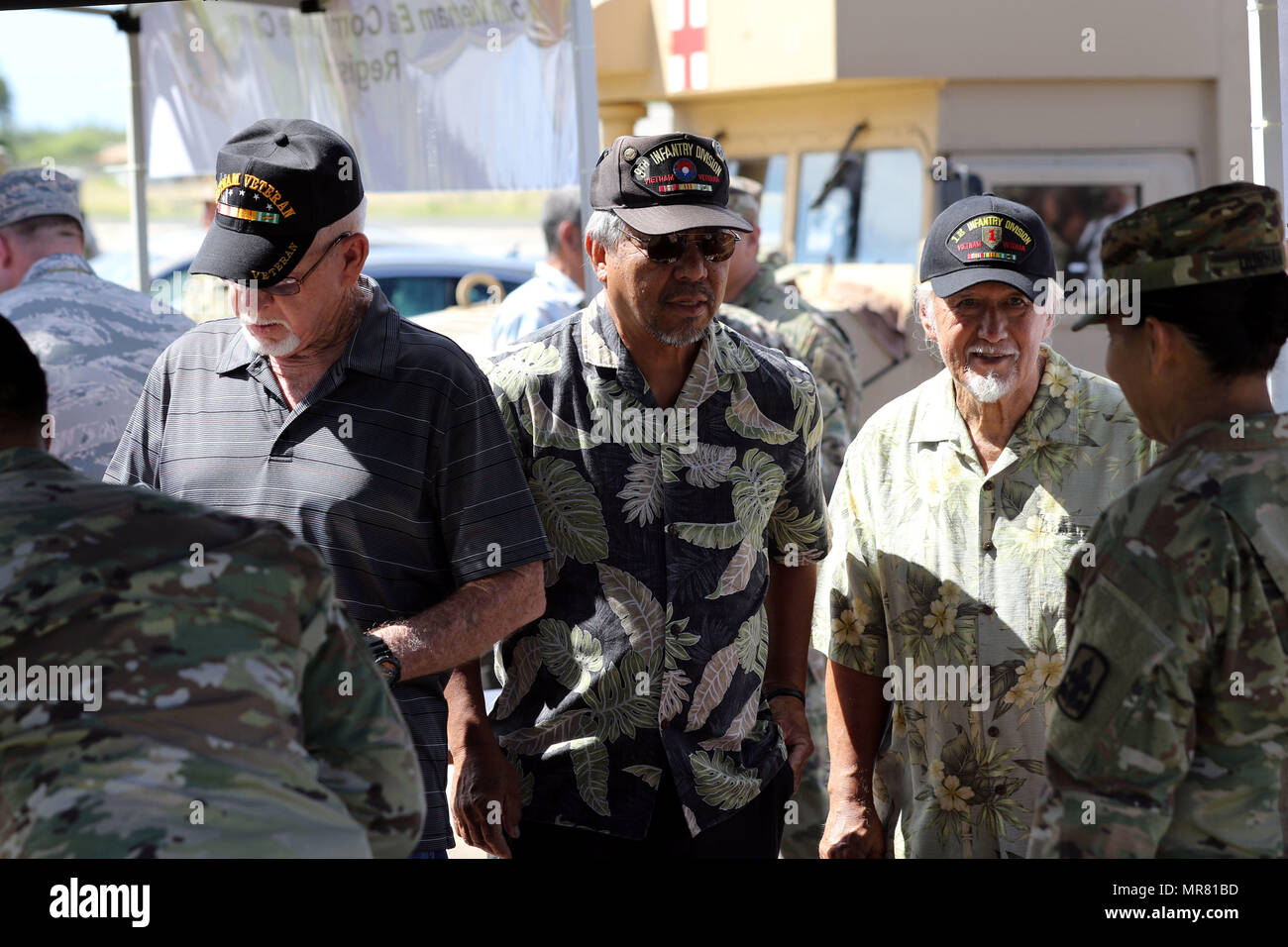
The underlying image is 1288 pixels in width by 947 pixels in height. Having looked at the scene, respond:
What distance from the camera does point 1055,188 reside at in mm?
5895

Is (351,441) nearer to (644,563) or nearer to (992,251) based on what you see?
(644,563)

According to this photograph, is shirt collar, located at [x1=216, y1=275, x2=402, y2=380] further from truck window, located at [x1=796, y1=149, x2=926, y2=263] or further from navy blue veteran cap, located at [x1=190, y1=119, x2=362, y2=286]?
truck window, located at [x1=796, y1=149, x2=926, y2=263]

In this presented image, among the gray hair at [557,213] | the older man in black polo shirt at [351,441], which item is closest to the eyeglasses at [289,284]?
the older man in black polo shirt at [351,441]

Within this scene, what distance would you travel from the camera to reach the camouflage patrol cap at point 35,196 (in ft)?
14.1

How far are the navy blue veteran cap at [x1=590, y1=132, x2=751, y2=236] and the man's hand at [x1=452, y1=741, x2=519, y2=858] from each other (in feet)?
3.34

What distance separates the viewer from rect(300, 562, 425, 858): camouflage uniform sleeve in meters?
1.78

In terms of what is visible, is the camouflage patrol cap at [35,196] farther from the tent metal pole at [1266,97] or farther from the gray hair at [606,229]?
the tent metal pole at [1266,97]

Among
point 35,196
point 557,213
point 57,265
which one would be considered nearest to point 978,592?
point 57,265

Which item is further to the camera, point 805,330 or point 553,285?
point 553,285

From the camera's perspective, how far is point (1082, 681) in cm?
183

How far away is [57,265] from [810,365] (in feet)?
8.21

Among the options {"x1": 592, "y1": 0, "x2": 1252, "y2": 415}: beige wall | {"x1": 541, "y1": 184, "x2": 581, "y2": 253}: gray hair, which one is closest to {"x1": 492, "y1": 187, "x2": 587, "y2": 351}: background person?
{"x1": 541, "y1": 184, "x2": 581, "y2": 253}: gray hair

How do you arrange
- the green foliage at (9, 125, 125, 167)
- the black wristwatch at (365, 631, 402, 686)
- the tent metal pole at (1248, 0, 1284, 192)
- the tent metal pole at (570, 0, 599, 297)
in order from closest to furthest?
the black wristwatch at (365, 631, 402, 686) → the tent metal pole at (1248, 0, 1284, 192) → the tent metal pole at (570, 0, 599, 297) → the green foliage at (9, 125, 125, 167)

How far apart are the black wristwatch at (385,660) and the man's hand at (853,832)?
992mm
